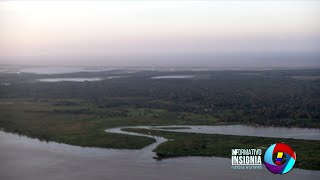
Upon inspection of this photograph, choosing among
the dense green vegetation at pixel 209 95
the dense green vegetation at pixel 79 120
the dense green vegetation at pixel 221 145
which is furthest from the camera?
the dense green vegetation at pixel 209 95

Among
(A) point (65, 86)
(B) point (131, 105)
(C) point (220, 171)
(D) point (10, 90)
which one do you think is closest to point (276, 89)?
(B) point (131, 105)

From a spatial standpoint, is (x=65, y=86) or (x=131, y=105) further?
(x=65, y=86)

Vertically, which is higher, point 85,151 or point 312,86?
point 312,86

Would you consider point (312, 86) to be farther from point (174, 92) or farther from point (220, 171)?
point (220, 171)

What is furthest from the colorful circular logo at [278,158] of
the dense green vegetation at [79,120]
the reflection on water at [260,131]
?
the reflection on water at [260,131]

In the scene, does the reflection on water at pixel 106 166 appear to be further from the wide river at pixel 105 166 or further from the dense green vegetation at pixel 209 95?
the dense green vegetation at pixel 209 95
